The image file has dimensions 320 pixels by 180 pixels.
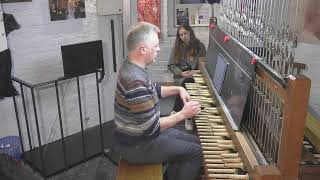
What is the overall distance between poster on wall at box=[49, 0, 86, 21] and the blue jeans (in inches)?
69.1

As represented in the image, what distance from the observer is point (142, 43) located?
1.92 m

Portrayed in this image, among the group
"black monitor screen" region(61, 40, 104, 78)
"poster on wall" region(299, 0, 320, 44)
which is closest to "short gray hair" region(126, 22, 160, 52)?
"poster on wall" region(299, 0, 320, 44)

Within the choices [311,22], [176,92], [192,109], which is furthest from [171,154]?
[311,22]

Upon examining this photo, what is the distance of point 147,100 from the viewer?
1881 mm

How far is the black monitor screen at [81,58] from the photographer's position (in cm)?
304

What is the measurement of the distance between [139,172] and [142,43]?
74 centimetres

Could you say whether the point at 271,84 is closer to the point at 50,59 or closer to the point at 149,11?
the point at 50,59

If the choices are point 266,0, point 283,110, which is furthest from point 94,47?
point 283,110

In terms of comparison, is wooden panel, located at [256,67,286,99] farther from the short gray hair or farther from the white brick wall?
the white brick wall

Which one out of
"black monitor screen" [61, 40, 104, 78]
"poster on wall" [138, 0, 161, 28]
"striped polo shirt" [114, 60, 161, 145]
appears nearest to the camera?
"striped polo shirt" [114, 60, 161, 145]

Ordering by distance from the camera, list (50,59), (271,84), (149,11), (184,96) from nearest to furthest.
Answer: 1. (271,84)
2. (184,96)
3. (50,59)
4. (149,11)

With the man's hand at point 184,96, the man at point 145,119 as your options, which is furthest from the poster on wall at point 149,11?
the man at point 145,119

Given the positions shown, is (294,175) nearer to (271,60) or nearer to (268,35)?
(271,60)

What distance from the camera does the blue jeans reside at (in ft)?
6.54
